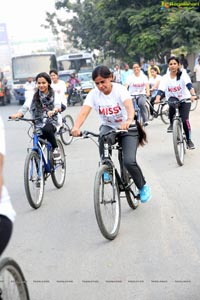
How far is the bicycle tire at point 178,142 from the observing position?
8559mm

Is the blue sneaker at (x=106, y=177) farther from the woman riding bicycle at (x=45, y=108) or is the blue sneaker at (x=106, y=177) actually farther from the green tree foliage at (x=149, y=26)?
the green tree foliage at (x=149, y=26)

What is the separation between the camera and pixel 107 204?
538 cm

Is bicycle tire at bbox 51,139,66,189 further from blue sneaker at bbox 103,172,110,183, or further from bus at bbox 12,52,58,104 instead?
bus at bbox 12,52,58,104

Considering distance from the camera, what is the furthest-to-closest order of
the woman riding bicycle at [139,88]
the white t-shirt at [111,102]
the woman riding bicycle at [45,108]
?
1. the woman riding bicycle at [139,88]
2. the woman riding bicycle at [45,108]
3. the white t-shirt at [111,102]

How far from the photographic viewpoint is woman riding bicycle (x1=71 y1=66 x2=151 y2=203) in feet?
18.1

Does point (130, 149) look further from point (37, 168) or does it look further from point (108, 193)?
point (37, 168)

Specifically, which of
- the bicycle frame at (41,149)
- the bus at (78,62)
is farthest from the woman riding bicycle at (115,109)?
the bus at (78,62)

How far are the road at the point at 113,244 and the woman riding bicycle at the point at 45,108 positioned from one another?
83 centimetres

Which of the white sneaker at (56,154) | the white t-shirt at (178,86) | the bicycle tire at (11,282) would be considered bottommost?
the white sneaker at (56,154)

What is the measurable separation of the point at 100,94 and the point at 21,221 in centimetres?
178

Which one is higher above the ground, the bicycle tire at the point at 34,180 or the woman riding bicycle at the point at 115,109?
the woman riding bicycle at the point at 115,109

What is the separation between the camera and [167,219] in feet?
19.6

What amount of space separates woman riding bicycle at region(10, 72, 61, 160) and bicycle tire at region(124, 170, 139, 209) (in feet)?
5.42

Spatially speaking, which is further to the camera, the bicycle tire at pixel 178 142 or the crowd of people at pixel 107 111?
the bicycle tire at pixel 178 142
